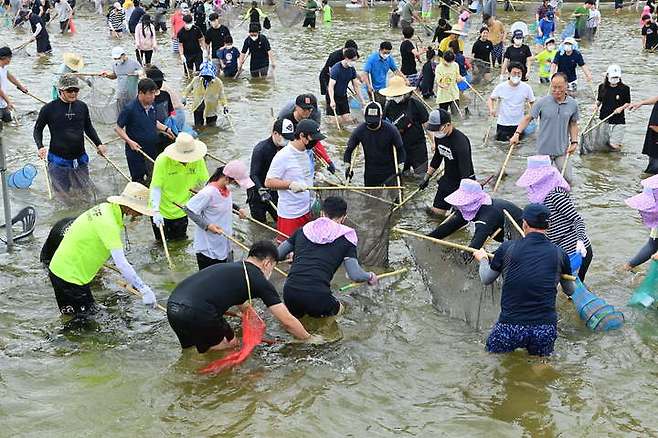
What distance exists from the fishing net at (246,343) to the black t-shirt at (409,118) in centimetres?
496

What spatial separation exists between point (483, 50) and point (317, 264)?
40.8 ft

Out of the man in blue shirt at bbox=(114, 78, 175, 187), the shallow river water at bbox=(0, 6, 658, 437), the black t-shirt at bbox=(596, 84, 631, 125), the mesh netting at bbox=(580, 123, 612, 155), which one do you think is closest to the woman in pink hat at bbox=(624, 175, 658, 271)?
the shallow river water at bbox=(0, 6, 658, 437)

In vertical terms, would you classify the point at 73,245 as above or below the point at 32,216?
above

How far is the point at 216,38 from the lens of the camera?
62.5 feet

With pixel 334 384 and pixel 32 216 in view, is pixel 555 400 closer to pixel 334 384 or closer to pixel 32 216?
pixel 334 384

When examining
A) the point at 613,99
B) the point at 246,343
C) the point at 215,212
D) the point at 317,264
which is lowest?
the point at 246,343

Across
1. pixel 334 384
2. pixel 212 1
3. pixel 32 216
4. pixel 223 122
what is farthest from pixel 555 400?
pixel 212 1

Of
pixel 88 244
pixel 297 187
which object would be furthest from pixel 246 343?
pixel 297 187

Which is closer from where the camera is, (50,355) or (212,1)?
(50,355)

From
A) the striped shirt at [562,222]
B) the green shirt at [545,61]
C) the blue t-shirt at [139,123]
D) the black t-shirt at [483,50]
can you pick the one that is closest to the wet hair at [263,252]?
the striped shirt at [562,222]

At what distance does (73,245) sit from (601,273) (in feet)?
17.2

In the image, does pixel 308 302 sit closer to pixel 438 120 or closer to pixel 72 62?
pixel 438 120

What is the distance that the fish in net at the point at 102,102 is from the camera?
14023mm

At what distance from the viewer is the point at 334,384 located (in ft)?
20.8
